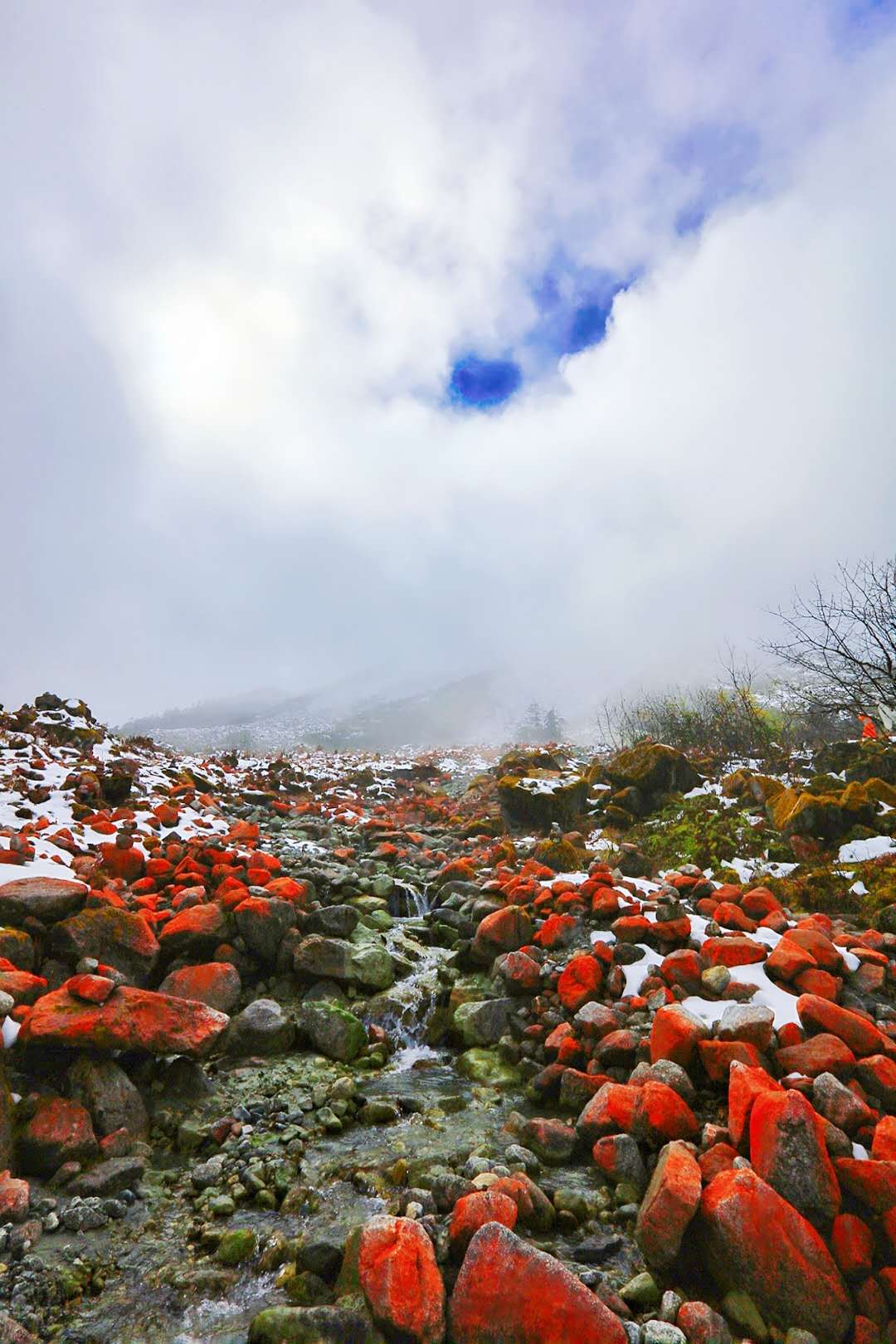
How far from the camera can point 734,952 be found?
673 centimetres

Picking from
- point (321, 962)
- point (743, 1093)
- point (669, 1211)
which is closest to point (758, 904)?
point (743, 1093)

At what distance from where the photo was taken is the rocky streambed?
3609mm

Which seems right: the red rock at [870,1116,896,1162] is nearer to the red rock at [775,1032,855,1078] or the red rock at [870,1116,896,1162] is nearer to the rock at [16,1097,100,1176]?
the red rock at [775,1032,855,1078]

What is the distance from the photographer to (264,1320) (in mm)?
3504

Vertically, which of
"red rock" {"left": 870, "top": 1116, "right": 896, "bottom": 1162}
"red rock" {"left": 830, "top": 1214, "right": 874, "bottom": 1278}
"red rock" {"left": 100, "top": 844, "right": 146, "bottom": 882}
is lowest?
"red rock" {"left": 830, "top": 1214, "right": 874, "bottom": 1278}

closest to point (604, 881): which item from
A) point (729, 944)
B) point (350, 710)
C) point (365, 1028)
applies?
point (729, 944)

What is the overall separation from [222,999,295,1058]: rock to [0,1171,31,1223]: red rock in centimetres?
268

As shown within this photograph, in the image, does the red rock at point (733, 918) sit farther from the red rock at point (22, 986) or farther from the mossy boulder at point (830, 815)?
the red rock at point (22, 986)

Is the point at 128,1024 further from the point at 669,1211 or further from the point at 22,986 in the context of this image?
the point at 669,1211

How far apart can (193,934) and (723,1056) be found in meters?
6.50

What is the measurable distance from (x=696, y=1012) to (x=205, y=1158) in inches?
194

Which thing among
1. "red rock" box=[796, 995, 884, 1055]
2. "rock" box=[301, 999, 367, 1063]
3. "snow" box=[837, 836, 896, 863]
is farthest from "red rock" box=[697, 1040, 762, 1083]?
"snow" box=[837, 836, 896, 863]

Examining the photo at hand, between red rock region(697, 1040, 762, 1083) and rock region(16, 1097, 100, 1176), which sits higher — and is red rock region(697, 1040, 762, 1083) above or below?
below

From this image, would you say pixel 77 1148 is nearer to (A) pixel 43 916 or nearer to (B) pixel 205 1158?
(B) pixel 205 1158
